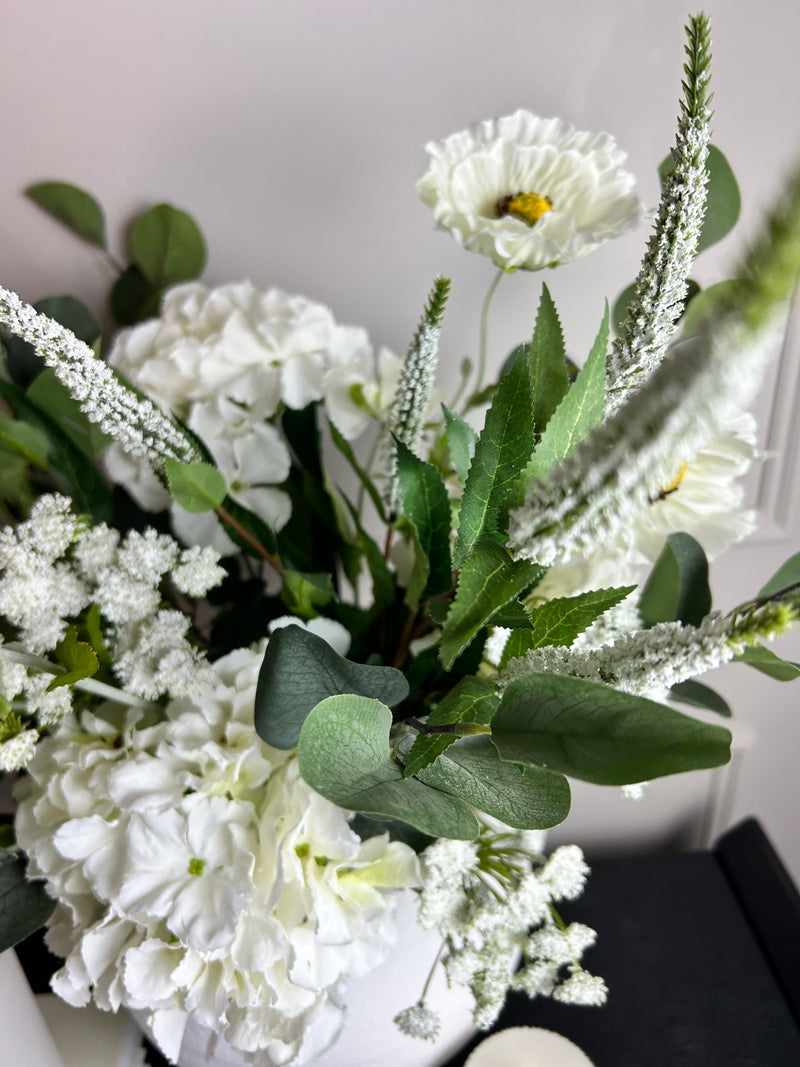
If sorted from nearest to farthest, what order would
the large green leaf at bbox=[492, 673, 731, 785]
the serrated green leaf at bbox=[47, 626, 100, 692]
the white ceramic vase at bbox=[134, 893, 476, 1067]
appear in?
the large green leaf at bbox=[492, 673, 731, 785] → the serrated green leaf at bbox=[47, 626, 100, 692] → the white ceramic vase at bbox=[134, 893, 476, 1067]

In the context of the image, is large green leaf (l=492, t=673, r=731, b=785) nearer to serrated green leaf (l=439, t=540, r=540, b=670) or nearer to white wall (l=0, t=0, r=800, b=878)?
serrated green leaf (l=439, t=540, r=540, b=670)

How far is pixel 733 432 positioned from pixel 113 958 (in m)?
0.39

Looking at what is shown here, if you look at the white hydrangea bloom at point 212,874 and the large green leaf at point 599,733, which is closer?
the large green leaf at point 599,733

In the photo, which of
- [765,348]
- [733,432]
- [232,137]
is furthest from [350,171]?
[765,348]

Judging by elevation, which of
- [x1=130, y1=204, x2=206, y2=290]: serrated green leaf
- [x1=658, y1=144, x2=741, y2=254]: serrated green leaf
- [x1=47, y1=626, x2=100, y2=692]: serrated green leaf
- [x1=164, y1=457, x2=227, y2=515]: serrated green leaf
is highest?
[x1=658, y1=144, x2=741, y2=254]: serrated green leaf

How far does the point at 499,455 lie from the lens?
0.84ft

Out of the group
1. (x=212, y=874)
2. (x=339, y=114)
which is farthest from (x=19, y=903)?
(x=339, y=114)

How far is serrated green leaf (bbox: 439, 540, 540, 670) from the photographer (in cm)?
23

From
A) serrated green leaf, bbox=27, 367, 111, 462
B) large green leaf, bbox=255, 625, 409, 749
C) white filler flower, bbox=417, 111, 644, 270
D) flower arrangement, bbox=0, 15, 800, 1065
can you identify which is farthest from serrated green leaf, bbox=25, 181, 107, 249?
large green leaf, bbox=255, 625, 409, 749

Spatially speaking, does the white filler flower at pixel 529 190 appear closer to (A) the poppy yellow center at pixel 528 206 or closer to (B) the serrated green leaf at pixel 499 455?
(A) the poppy yellow center at pixel 528 206

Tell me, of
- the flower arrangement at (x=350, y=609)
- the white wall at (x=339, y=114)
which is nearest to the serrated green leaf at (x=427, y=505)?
the flower arrangement at (x=350, y=609)

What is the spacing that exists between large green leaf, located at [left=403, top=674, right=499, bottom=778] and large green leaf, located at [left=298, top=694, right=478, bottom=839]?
0.03ft

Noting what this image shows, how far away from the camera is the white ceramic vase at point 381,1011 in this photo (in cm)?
40

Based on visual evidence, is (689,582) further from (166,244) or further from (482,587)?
(166,244)
